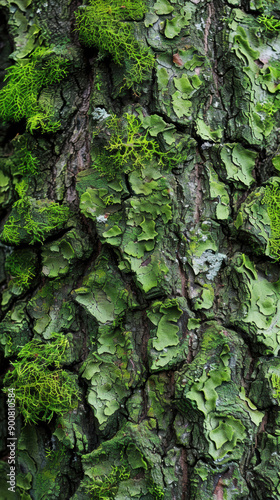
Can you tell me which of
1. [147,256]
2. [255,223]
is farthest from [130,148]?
[255,223]

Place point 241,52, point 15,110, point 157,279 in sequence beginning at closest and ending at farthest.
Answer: point 157,279 < point 241,52 < point 15,110

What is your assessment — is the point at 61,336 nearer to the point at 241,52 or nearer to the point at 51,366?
the point at 51,366

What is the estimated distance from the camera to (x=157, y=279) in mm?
1188

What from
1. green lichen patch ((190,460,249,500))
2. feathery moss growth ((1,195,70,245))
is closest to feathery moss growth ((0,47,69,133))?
feathery moss growth ((1,195,70,245))

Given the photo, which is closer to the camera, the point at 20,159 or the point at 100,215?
the point at 100,215

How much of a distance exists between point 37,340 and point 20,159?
623 mm

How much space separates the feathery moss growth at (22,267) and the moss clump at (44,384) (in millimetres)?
236

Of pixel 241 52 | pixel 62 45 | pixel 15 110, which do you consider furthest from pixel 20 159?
pixel 241 52

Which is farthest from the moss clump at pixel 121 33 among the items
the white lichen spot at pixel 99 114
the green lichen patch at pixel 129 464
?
the green lichen patch at pixel 129 464

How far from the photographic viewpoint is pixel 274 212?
4.16 feet

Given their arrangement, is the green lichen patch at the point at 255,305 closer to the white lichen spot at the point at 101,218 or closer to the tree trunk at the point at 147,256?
the tree trunk at the point at 147,256

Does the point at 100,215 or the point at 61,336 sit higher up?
the point at 100,215

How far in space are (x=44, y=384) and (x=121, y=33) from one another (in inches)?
Answer: 42.6

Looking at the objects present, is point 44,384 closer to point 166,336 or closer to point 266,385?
point 166,336
